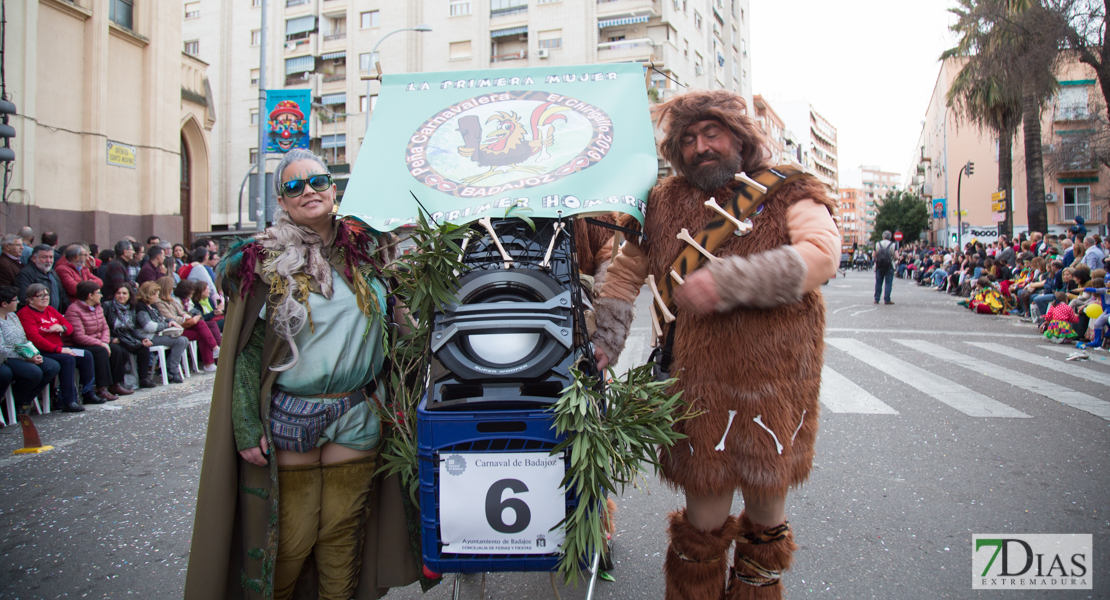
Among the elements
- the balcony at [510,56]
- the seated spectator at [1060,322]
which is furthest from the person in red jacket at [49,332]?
the balcony at [510,56]

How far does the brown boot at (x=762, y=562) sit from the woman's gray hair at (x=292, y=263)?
5.44 feet

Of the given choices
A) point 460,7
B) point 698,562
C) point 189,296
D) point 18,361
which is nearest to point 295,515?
point 698,562

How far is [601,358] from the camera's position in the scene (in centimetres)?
225

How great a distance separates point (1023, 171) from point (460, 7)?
29912mm

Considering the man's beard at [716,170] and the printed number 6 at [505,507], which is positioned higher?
the man's beard at [716,170]

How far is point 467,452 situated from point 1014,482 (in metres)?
3.89

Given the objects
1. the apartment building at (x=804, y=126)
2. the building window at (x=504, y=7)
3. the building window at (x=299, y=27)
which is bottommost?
the building window at (x=504, y=7)

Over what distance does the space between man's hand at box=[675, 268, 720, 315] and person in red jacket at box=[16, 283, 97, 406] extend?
23.1 feet

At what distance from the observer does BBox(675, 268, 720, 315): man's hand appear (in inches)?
76.2

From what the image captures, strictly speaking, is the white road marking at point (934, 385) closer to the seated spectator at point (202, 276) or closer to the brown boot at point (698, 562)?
the brown boot at point (698, 562)

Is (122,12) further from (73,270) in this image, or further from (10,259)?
(10,259)

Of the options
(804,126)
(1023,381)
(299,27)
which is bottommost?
(1023,381)

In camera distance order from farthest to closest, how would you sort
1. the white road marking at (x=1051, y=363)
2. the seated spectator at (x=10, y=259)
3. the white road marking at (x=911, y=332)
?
the white road marking at (x=911, y=332) → the white road marking at (x=1051, y=363) → the seated spectator at (x=10, y=259)

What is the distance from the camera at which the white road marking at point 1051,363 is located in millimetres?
7137
